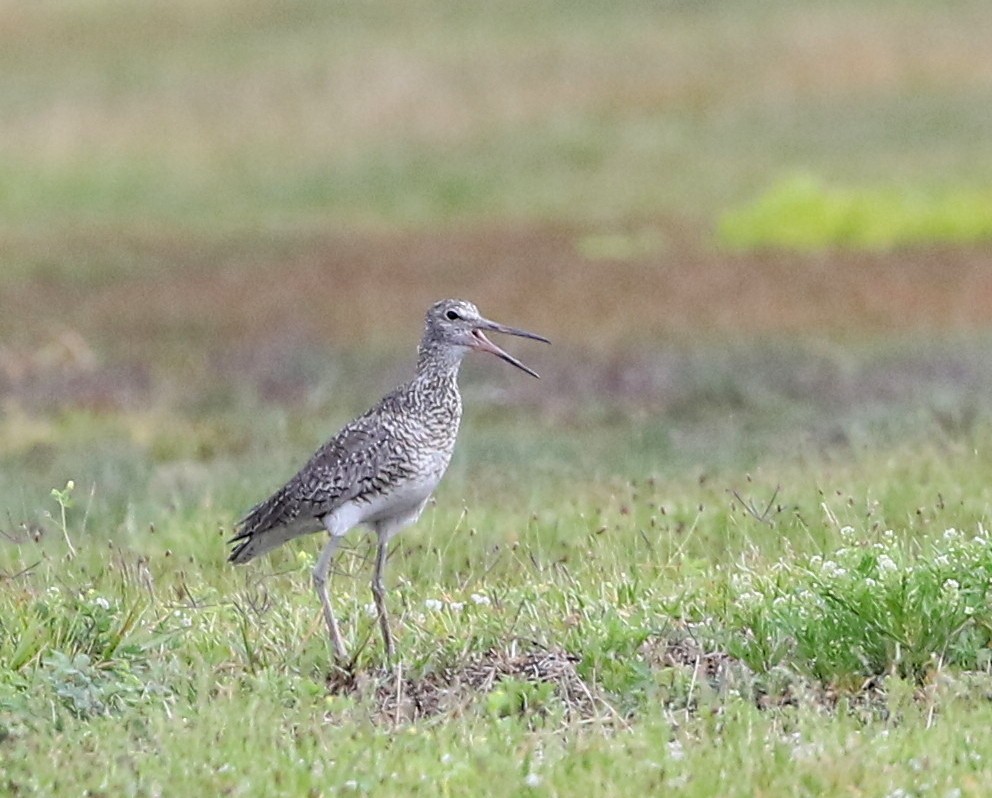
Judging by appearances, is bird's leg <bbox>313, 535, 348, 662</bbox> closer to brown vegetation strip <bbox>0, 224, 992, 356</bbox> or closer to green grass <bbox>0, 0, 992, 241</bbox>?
brown vegetation strip <bbox>0, 224, 992, 356</bbox>

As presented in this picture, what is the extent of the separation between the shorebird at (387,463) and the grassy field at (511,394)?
344 mm

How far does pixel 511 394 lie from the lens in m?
18.2

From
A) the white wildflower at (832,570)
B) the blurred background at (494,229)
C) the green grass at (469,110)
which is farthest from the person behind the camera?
the green grass at (469,110)

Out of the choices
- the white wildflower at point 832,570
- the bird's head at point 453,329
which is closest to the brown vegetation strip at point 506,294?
the bird's head at point 453,329

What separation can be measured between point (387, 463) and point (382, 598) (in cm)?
55

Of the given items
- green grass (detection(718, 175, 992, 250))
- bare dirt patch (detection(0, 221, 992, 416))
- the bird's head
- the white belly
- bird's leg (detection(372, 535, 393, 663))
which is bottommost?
bare dirt patch (detection(0, 221, 992, 416))

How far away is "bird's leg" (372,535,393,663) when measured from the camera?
8.15m

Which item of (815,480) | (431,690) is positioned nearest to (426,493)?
(431,690)

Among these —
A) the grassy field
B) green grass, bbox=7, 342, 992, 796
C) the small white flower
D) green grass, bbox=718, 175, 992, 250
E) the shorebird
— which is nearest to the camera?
green grass, bbox=7, 342, 992, 796

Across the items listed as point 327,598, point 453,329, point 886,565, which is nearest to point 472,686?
point 327,598

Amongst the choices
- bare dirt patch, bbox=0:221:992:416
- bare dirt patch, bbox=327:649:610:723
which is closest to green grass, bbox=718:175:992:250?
bare dirt patch, bbox=0:221:992:416

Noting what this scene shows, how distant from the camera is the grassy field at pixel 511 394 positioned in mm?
7188

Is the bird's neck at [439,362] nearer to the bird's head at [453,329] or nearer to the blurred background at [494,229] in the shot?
the bird's head at [453,329]

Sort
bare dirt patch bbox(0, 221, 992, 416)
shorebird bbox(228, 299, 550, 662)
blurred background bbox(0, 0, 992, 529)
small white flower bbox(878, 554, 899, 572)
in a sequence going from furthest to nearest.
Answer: bare dirt patch bbox(0, 221, 992, 416)
blurred background bbox(0, 0, 992, 529)
shorebird bbox(228, 299, 550, 662)
small white flower bbox(878, 554, 899, 572)
